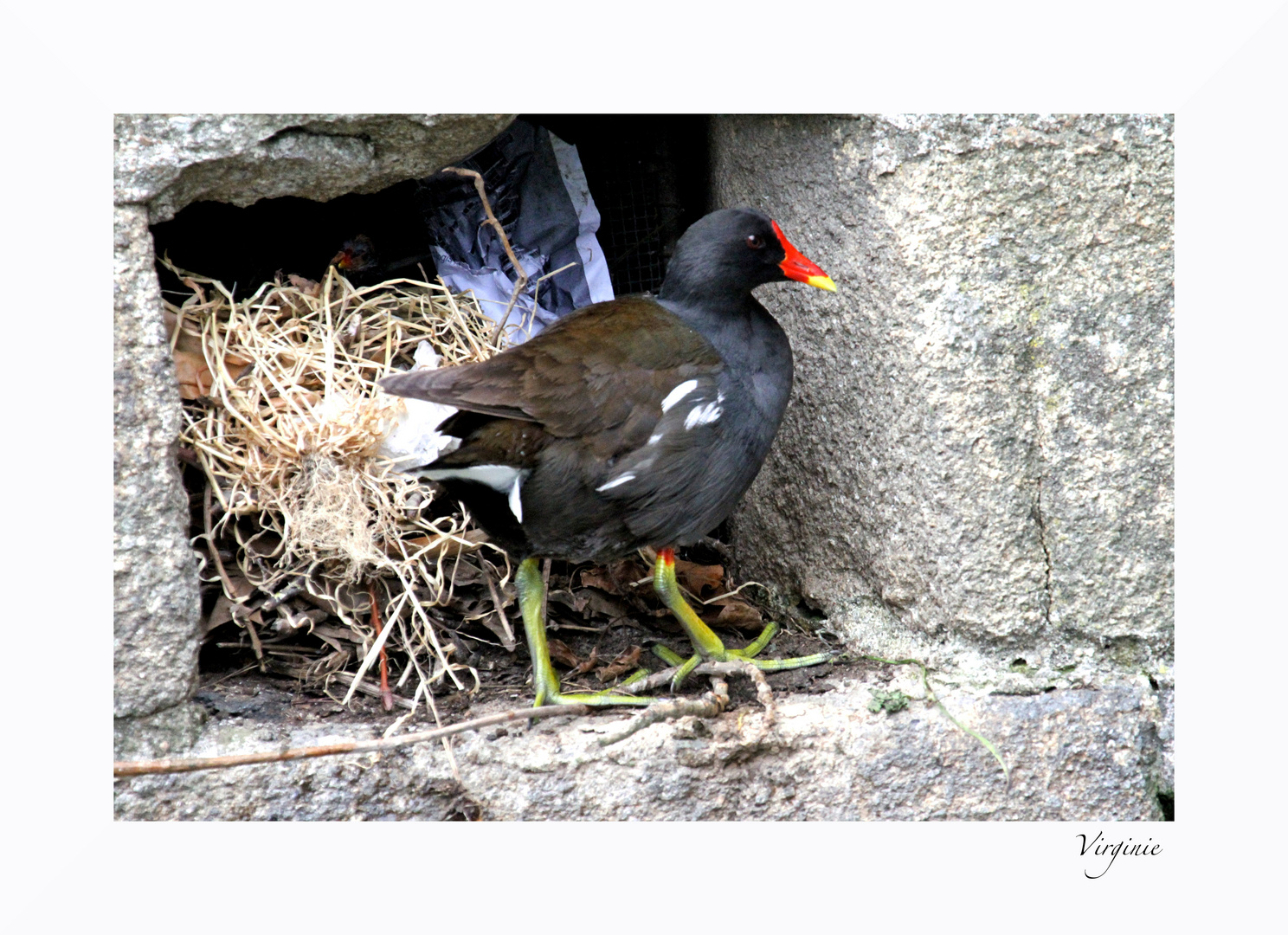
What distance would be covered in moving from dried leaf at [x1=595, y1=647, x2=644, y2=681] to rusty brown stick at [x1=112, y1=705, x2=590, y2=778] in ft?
1.33

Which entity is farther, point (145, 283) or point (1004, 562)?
point (1004, 562)

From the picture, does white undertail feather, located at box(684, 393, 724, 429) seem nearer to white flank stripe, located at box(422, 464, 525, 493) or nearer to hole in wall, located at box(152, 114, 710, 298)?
white flank stripe, located at box(422, 464, 525, 493)

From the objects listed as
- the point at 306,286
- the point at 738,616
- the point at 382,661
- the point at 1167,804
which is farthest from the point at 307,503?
the point at 1167,804

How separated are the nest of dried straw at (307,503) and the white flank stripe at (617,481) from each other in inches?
17.7

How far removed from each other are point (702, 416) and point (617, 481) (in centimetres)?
21

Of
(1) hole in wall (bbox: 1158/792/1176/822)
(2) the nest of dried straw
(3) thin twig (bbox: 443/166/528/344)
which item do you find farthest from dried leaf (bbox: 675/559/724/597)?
(1) hole in wall (bbox: 1158/792/1176/822)

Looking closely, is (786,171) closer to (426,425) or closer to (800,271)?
(800,271)

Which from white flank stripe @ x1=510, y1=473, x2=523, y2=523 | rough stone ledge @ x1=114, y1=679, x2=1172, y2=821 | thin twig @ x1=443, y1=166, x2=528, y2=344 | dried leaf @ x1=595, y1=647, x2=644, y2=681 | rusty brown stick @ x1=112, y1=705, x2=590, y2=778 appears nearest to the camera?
rusty brown stick @ x1=112, y1=705, x2=590, y2=778

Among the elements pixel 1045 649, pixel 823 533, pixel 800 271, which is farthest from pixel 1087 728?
pixel 800 271

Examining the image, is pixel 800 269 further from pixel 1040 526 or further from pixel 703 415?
pixel 1040 526

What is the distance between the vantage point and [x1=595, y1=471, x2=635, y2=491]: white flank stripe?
223cm

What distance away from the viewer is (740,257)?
2408 mm

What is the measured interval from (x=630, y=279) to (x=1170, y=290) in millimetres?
1416

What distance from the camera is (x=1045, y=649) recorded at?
227 centimetres
